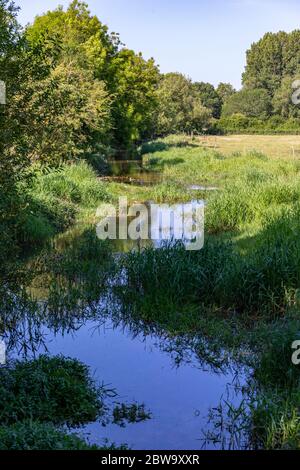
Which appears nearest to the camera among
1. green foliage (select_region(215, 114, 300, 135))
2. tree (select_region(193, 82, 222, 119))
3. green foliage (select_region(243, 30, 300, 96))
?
green foliage (select_region(215, 114, 300, 135))

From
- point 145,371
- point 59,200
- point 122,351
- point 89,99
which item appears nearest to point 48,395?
point 145,371

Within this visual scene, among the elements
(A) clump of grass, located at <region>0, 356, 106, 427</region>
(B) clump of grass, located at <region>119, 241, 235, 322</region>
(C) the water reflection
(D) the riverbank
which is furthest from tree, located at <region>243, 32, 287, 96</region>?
(A) clump of grass, located at <region>0, 356, 106, 427</region>

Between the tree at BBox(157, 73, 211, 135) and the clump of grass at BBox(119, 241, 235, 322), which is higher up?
the tree at BBox(157, 73, 211, 135)

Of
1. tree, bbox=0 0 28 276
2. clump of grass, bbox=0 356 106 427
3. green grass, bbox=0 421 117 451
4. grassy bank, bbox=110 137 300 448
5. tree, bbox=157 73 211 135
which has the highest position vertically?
tree, bbox=157 73 211 135

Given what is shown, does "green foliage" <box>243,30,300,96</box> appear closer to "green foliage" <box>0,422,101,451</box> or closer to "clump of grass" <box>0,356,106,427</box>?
"clump of grass" <box>0,356,106,427</box>

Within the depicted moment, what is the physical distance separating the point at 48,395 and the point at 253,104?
90621mm

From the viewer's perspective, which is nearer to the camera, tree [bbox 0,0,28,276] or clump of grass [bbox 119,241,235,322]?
tree [bbox 0,0,28,276]

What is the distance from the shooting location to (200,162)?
3653 cm

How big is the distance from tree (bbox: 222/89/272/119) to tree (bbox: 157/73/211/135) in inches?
667

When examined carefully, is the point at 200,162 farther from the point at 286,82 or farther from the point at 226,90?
the point at 226,90

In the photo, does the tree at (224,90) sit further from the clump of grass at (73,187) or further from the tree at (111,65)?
the clump of grass at (73,187)

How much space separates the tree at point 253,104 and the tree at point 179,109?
16954 mm

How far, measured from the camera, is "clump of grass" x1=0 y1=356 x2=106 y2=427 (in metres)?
6.03

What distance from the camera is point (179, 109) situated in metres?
71.5
